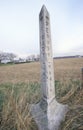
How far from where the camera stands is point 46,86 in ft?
11.1

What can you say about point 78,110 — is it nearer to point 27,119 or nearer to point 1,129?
point 27,119

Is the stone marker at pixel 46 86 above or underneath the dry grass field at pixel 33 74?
above

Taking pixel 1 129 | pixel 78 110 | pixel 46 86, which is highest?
pixel 46 86

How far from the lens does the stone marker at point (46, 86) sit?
133 inches

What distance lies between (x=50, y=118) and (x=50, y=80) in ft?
1.82

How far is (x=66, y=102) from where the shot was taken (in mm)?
4172

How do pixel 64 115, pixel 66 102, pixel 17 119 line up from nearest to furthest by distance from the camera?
pixel 17 119 → pixel 64 115 → pixel 66 102

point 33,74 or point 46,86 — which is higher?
point 46,86

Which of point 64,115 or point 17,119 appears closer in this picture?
point 17,119

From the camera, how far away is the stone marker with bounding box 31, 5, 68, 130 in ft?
11.1

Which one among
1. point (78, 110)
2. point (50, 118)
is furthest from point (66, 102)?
point (50, 118)

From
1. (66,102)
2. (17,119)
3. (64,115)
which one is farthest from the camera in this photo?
(66,102)

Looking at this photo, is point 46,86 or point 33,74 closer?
point 46,86

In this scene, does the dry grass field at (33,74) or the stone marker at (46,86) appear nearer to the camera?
the stone marker at (46,86)
